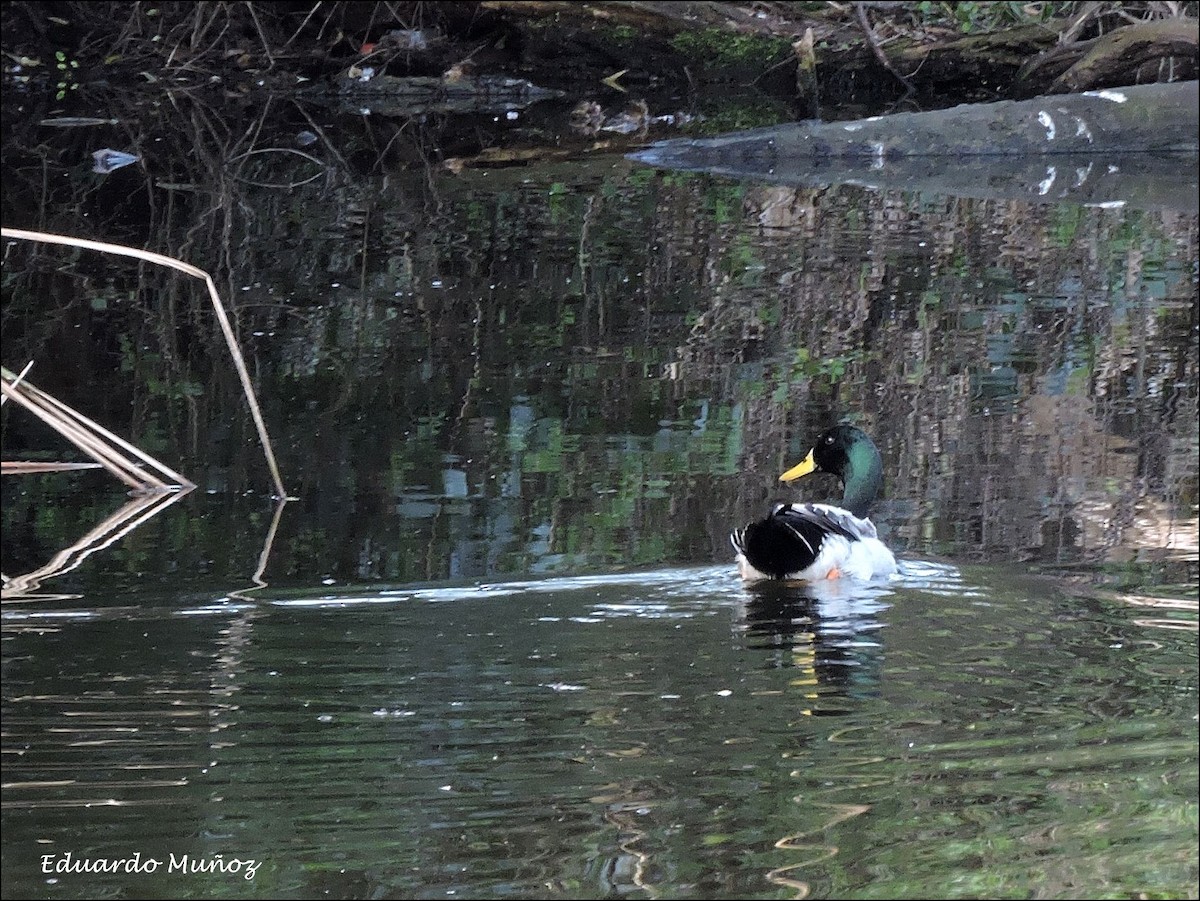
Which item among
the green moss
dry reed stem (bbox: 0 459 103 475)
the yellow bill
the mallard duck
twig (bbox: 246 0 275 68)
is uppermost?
twig (bbox: 246 0 275 68)

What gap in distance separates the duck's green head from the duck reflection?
33.7 inches

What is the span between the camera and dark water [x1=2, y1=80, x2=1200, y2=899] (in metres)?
3.91

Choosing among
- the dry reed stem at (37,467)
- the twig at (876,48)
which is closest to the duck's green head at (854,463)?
the dry reed stem at (37,467)

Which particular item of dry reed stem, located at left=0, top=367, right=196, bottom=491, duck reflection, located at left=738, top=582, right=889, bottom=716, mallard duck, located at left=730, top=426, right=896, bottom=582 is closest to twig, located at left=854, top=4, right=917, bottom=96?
dry reed stem, located at left=0, top=367, right=196, bottom=491

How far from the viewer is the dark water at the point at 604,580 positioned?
12.8ft

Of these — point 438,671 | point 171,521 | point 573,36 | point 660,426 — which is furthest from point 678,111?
point 438,671

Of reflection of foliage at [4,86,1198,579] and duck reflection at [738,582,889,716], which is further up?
reflection of foliage at [4,86,1198,579]

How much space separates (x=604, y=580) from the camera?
5.77 m

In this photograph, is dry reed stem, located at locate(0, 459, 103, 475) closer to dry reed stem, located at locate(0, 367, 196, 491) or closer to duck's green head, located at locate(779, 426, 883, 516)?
dry reed stem, located at locate(0, 367, 196, 491)

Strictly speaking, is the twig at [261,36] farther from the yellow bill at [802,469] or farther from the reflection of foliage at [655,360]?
the yellow bill at [802,469]

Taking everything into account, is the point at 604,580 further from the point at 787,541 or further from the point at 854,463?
the point at 854,463

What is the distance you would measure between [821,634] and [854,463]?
55.3 inches

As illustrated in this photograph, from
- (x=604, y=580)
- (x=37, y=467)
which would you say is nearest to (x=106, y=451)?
(x=37, y=467)

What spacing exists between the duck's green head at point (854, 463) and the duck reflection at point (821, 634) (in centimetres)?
86
